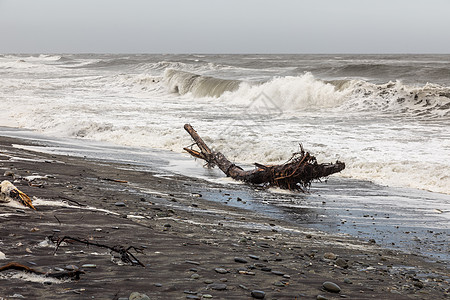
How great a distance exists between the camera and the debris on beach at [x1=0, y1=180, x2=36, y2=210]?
4.69 meters

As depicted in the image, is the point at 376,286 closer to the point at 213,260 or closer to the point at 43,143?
the point at 213,260

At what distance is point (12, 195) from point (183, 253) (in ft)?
6.09

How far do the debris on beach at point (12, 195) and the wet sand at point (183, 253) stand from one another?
156 mm

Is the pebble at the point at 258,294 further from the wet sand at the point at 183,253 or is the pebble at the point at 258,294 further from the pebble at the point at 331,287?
the pebble at the point at 331,287

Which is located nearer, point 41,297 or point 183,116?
point 41,297

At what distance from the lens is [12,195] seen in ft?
15.6

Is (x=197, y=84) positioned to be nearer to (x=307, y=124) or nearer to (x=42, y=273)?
(x=307, y=124)

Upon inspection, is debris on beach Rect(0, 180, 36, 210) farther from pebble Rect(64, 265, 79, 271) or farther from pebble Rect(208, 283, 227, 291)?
pebble Rect(208, 283, 227, 291)

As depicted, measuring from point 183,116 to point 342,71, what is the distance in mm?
19662

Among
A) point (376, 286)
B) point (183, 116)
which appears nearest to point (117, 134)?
point (183, 116)

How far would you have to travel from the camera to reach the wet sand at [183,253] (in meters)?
3.23

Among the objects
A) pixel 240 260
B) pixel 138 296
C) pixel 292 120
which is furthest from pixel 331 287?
pixel 292 120

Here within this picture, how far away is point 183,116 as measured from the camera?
19.7 metres

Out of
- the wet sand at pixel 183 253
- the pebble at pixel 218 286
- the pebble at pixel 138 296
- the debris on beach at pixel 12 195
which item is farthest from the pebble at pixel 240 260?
the debris on beach at pixel 12 195
